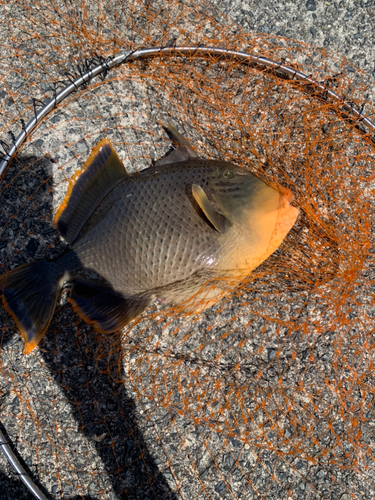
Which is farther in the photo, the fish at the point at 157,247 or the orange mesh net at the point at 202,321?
the orange mesh net at the point at 202,321

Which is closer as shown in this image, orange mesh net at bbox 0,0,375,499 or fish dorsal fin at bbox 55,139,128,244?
fish dorsal fin at bbox 55,139,128,244

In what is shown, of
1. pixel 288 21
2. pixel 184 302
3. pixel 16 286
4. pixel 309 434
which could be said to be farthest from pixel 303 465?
pixel 288 21

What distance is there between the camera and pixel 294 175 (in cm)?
250

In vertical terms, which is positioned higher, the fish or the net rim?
the net rim

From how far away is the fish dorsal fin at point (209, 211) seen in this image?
1.97 meters

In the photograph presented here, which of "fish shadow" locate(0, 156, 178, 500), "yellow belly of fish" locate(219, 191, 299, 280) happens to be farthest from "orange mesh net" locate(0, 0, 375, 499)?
"yellow belly of fish" locate(219, 191, 299, 280)

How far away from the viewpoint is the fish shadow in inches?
90.8

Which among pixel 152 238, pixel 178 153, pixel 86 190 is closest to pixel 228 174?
pixel 178 153

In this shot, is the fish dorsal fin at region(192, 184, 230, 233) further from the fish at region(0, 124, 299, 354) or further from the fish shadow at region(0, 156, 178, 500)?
the fish shadow at region(0, 156, 178, 500)

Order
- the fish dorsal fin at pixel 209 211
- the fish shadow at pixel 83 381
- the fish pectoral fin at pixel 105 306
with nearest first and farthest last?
the fish dorsal fin at pixel 209 211 → the fish pectoral fin at pixel 105 306 → the fish shadow at pixel 83 381

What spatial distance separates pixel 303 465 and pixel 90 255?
5.40 feet

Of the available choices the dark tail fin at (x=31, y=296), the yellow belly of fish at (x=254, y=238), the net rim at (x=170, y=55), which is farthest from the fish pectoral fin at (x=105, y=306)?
the net rim at (x=170, y=55)

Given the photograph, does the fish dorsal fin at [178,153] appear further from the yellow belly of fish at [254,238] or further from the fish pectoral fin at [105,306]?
the fish pectoral fin at [105,306]

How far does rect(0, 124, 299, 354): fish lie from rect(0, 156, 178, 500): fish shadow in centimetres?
33
